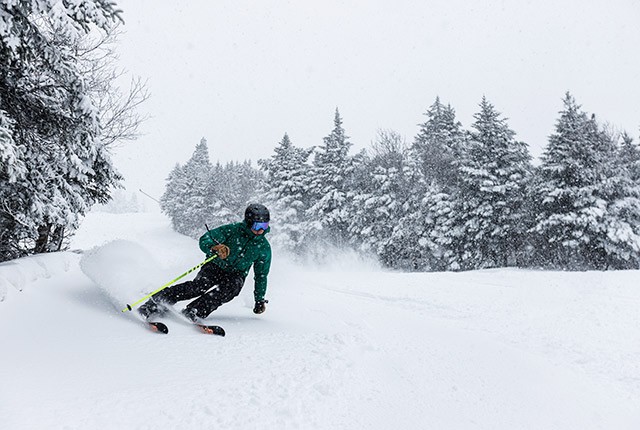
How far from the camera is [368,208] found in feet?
99.9

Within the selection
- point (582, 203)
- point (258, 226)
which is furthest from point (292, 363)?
point (582, 203)

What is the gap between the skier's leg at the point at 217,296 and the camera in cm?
537

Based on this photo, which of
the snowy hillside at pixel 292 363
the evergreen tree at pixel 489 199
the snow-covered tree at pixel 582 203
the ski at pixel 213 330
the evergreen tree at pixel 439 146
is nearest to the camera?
the snowy hillside at pixel 292 363

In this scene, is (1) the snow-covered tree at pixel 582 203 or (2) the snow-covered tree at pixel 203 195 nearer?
(1) the snow-covered tree at pixel 582 203

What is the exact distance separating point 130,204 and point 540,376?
162 meters

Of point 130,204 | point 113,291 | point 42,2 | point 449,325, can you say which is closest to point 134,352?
point 113,291

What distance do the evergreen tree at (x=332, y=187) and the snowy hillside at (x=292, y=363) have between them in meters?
24.8

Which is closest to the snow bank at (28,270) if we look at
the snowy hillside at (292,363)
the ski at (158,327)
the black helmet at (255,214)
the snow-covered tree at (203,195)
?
the snowy hillside at (292,363)

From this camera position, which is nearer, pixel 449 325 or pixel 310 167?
pixel 449 325

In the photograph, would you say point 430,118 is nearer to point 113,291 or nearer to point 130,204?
point 113,291

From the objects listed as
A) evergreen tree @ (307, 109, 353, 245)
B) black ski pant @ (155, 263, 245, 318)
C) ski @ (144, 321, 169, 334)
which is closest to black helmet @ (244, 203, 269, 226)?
black ski pant @ (155, 263, 245, 318)

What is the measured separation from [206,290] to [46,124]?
410 centimetres

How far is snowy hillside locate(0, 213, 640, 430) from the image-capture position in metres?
Result: 3.02

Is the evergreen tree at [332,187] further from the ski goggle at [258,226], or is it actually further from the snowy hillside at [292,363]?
the ski goggle at [258,226]
